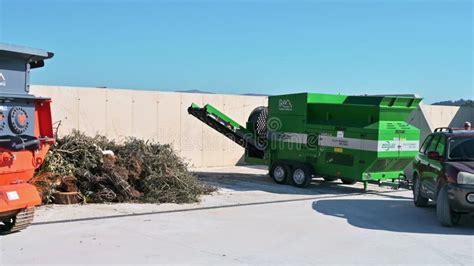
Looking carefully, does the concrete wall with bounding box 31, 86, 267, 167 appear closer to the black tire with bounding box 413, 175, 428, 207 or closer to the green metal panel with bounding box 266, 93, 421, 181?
the green metal panel with bounding box 266, 93, 421, 181

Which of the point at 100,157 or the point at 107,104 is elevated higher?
the point at 107,104

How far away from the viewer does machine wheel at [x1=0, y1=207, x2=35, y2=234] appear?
7.38m

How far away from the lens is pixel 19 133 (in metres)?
7.02

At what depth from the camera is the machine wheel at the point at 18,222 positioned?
291 inches

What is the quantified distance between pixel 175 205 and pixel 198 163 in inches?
303

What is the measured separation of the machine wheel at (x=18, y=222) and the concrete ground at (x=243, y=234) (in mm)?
117

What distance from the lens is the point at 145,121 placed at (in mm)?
16844

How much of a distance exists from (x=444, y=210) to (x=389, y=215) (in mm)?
1326

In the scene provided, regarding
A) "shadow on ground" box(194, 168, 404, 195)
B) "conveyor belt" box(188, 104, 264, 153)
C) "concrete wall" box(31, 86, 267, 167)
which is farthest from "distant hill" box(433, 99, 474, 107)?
"conveyor belt" box(188, 104, 264, 153)

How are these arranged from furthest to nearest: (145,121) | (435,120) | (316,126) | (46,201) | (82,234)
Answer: (435,120), (145,121), (316,126), (46,201), (82,234)

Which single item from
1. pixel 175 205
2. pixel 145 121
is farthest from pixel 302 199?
pixel 145 121

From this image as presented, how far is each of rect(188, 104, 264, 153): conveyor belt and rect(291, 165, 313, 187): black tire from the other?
1438mm

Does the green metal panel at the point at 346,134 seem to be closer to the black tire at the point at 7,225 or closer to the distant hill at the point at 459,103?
the black tire at the point at 7,225

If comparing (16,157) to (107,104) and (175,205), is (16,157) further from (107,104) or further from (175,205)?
(107,104)
